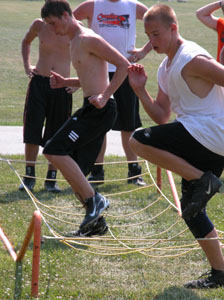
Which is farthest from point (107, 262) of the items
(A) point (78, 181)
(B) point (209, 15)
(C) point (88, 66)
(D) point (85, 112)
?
(B) point (209, 15)

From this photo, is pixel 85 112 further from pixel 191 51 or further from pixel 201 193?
pixel 201 193

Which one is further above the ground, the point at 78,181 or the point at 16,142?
the point at 78,181

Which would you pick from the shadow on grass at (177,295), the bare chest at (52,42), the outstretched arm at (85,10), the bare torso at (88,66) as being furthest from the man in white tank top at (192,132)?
the outstretched arm at (85,10)

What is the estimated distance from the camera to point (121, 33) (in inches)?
279

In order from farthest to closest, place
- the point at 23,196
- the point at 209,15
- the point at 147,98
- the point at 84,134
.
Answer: the point at 209,15 → the point at 23,196 → the point at 84,134 → the point at 147,98

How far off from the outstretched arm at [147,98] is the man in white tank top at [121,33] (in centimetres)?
257

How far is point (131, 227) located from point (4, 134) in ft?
14.2

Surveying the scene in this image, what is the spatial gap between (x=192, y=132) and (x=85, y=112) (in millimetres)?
1251

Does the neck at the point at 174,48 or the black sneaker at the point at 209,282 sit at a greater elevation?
the neck at the point at 174,48

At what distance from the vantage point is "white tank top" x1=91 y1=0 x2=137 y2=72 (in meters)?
7.04

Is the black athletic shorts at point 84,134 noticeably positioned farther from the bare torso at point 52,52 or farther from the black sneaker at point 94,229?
the bare torso at point 52,52

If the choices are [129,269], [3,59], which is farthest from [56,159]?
[3,59]

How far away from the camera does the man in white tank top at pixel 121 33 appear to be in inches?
277

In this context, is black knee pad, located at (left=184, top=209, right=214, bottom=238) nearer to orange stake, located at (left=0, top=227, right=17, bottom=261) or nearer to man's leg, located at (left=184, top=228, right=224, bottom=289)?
man's leg, located at (left=184, top=228, right=224, bottom=289)
